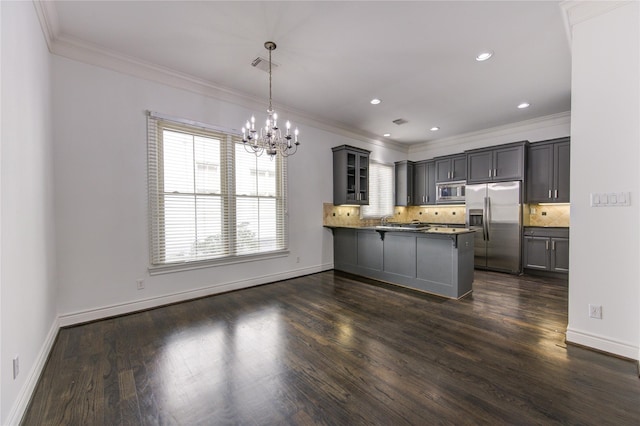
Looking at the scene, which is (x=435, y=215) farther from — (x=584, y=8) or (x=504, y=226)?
(x=584, y=8)

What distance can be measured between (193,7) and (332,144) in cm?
343

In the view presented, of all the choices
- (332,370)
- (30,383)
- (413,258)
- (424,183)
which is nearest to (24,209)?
(30,383)

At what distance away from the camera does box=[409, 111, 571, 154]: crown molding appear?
5105mm

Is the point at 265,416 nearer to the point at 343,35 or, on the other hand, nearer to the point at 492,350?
the point at 492,350

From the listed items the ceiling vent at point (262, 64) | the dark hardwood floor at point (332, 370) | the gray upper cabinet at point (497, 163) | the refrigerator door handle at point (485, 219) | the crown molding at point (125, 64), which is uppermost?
the ceiling vent at point (262, 64)

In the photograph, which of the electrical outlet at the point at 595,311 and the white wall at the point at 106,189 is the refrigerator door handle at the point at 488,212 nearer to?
the electrical outlet at the point at 595,311

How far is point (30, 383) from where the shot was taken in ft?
5.92

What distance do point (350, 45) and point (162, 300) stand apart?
381 cm

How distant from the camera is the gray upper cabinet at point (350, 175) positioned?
536 cm

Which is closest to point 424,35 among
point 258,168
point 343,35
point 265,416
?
point 343,35

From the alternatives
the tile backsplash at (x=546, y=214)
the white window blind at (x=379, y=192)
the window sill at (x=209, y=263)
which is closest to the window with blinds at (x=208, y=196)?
the window sill at (x=209, y=263)

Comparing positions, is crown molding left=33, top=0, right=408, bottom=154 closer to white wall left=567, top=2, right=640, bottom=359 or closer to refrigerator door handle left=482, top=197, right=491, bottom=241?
white wall left=567, top=2, right=640, bottom=359

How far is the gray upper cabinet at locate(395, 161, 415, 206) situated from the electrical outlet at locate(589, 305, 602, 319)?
4.72 meters

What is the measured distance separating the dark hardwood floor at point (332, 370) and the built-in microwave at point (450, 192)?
3.18 m
